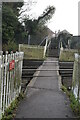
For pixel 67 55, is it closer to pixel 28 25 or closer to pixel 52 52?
pixel 52 52

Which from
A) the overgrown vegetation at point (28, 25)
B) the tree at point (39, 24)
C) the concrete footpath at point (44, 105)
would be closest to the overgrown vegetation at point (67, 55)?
the overgrown vegetation at point (28, 25)

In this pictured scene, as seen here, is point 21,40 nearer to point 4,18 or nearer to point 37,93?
point 4,18

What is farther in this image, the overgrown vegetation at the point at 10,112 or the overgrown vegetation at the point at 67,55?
the overgrown vegetation at the point at 67,55

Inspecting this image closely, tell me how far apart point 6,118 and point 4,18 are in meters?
14.7

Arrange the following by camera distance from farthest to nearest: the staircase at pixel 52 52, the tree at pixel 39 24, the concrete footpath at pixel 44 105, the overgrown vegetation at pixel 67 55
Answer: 1. the tree at pixel 39 24
2. the staircase at pixel 52 52
3. the overgrown vegetation at pixel 67 55
4. the concrete footpath at pixel 44 105

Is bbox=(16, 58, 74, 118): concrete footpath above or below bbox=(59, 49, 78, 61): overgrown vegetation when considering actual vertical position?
below

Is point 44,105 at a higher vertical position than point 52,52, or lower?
lower

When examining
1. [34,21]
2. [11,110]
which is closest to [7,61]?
[11,110]

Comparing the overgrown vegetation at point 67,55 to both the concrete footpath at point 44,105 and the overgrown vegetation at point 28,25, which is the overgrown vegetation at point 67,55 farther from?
the concrete footpath at point 44,105

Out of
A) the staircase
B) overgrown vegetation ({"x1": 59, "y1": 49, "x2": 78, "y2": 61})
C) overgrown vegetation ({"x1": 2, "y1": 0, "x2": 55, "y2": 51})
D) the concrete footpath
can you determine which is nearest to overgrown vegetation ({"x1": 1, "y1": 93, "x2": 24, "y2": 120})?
the concrete footpath

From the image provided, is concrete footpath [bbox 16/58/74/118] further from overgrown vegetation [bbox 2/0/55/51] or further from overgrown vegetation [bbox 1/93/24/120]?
overgrown vegetation [bbox 2/0/55/51]

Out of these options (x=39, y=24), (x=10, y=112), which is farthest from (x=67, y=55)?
(x=39, y=24)

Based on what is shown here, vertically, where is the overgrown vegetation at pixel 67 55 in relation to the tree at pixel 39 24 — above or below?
below

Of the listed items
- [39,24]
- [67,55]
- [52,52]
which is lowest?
[67,55]
